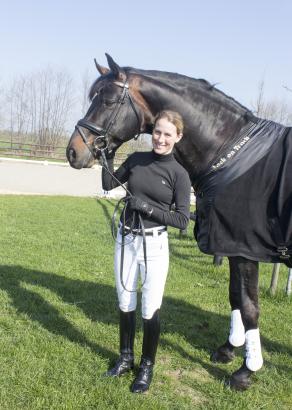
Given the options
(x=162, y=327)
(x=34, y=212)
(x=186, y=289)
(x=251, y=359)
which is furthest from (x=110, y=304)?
(x=34, y=212)

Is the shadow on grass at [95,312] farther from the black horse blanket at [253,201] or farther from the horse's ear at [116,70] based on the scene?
the horse's ear at [116,70]

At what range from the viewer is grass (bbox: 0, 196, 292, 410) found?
3141 mm

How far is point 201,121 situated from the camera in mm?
3240

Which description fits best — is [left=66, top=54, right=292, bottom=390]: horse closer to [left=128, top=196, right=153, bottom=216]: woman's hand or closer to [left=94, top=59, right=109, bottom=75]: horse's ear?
[left=94, top=59, right=109, bottom=75]: horse's ear

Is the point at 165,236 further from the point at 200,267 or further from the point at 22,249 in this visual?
the point at 22,249

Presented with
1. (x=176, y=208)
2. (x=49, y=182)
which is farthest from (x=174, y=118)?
(x=49, y=182)

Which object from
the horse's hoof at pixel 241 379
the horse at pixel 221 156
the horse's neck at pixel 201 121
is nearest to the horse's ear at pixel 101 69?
the horse at pixel 221 156

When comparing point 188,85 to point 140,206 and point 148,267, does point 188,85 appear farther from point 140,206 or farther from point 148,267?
point 148,267

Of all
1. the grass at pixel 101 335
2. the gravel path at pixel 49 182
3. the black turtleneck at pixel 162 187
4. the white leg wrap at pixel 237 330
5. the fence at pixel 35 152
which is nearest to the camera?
the black turtleneck at pixel 162 187

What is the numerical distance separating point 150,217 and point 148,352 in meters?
1.04

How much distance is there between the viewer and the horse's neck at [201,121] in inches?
126

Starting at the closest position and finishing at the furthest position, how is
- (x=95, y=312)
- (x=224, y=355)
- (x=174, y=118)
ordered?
(x=174, y=118) → (x=224, y=355) → (x=95, y=312)

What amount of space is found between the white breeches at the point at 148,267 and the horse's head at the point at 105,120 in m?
0.67

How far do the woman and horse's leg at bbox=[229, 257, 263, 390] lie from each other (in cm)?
59
